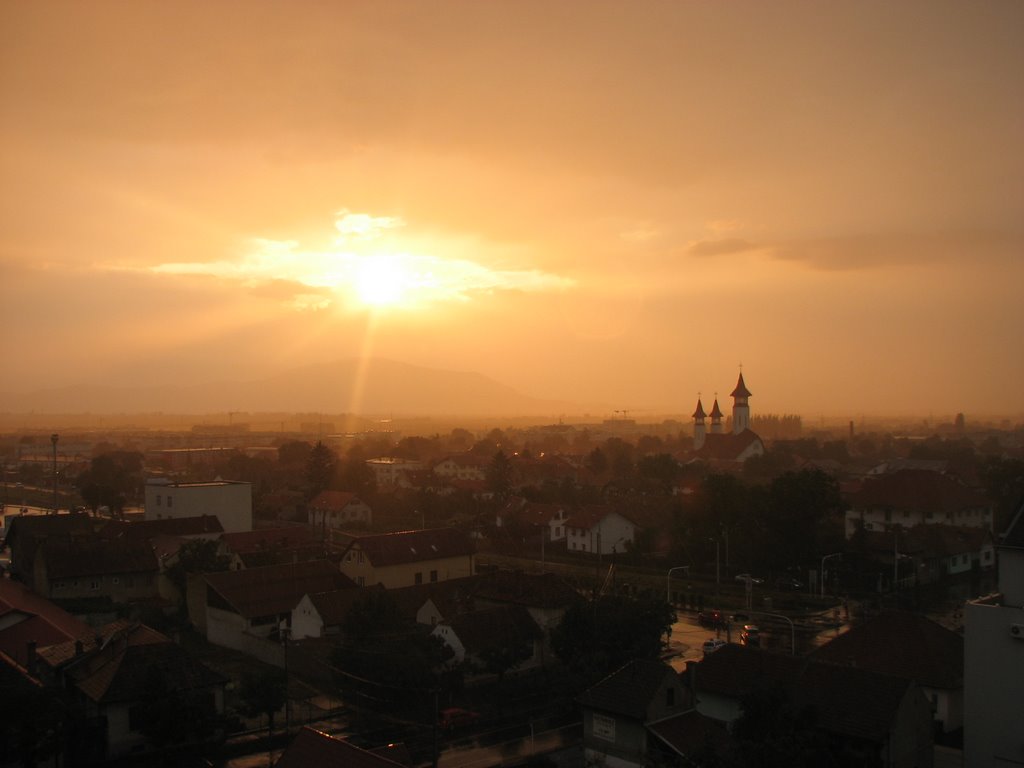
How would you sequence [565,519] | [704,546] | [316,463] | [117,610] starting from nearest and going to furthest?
[117,610] < [704,546] < [565,519] < [316,463]

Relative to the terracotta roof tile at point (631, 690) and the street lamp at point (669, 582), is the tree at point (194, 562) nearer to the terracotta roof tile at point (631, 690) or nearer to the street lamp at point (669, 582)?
the street lamp at point (669, 582)

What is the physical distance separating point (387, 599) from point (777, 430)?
6199 inches

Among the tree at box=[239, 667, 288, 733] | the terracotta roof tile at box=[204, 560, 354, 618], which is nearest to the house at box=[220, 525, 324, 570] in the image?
the terracotta roof tile at box=[204, 560, 354, 618]

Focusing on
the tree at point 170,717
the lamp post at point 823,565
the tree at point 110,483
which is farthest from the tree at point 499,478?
the tree at point 170,717

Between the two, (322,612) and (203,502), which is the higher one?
(203,502)

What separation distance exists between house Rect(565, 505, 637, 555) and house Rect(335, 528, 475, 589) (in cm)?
782

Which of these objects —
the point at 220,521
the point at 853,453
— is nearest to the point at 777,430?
the point at 853,453

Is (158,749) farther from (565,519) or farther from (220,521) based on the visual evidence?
(565,519)

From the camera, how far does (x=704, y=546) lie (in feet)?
107

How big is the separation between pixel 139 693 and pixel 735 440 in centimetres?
5704

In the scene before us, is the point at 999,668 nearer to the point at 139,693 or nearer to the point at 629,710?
the point at 629,710

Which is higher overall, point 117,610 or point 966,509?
point 966,509

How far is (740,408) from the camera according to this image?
241ft

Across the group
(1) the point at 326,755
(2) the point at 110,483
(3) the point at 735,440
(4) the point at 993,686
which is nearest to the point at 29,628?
(1) the point at 326,755
